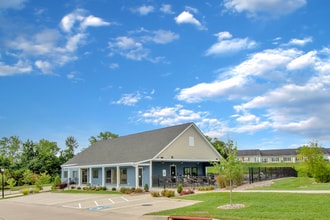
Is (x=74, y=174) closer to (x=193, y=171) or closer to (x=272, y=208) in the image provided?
(x=193, y=171)

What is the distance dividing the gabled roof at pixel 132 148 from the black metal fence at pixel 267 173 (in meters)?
7.37

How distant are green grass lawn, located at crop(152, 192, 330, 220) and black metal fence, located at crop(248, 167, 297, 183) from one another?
45.2ft

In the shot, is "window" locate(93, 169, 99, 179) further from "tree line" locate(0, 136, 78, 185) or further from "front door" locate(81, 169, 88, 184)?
"tree line" locate(0, 136, 78, 185)

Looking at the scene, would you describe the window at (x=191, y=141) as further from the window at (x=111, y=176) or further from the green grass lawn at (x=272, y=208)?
the green grass lawn at (x=272, y=208)

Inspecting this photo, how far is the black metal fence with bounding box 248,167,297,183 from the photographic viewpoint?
3316cm

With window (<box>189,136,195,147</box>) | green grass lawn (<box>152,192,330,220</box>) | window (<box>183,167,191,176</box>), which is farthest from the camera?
window (<box>183,167,191,176</box>)

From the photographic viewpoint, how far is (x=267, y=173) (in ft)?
118

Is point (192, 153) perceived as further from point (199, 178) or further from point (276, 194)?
point (276, 194)

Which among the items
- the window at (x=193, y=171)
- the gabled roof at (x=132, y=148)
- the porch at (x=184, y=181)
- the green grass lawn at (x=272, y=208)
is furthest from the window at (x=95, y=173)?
the green grass lawn at (x=272, y=208)

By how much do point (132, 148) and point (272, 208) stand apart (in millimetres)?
24243

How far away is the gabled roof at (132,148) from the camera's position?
34375mm

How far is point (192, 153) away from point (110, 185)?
8736 millimetres

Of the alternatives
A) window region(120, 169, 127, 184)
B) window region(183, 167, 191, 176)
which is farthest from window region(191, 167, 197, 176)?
window region(120, 169, 127, 184)

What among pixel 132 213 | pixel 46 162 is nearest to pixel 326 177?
pixel 132 213
